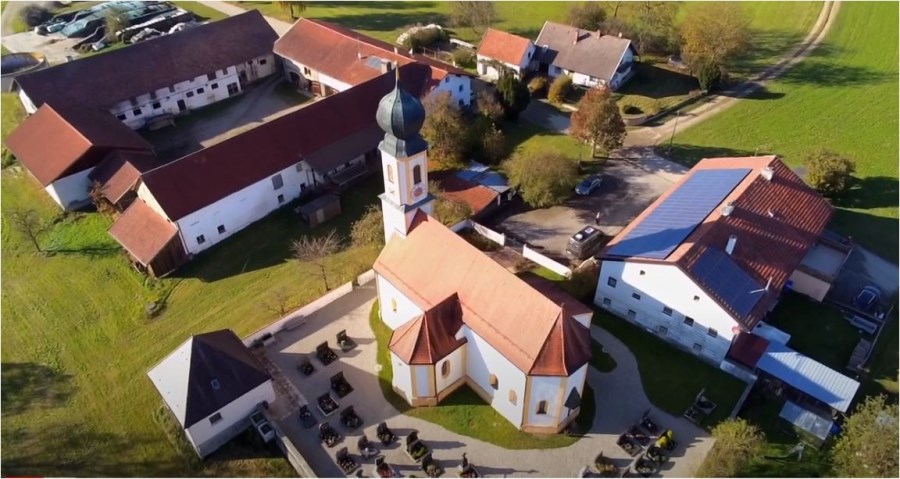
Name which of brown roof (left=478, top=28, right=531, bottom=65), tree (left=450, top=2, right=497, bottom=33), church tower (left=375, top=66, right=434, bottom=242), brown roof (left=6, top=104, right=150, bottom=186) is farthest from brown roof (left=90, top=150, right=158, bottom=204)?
tree (left=450, top=2, right=497, bottom=33)

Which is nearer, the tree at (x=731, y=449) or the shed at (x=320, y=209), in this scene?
the tree at (x=731, y=449)

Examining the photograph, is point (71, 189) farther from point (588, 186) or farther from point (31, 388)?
point (588, 186)

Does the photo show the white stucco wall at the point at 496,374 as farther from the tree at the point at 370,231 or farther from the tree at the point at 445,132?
the tree at the point at 445,132

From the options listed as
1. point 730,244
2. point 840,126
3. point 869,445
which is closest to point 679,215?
point 730,244

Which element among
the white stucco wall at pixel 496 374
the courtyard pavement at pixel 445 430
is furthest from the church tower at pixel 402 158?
the courtyard pavement at pixel 445 430

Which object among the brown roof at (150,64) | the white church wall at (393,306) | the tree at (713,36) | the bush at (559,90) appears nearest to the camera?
the white church wall at (393,306)

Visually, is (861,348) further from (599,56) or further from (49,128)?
(49,128)
